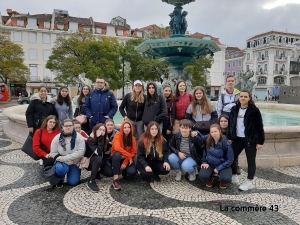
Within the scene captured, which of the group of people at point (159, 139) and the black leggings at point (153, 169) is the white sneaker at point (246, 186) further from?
the black leggings at point (153, 169)

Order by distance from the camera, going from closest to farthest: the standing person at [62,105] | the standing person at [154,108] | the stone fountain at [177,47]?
the standing person at [154,108]
the standing person at [62,105]
the stone fountain at [177,47]

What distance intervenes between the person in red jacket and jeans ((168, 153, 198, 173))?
2.20m

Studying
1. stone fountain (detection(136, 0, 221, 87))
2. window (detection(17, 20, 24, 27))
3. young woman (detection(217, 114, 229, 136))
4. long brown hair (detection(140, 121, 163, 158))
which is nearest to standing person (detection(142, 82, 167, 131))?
long brown hair (detection(140, 121, 163, 158))

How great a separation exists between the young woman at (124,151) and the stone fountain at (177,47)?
188 inches

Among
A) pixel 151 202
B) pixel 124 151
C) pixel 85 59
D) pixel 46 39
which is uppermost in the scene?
pixel 46 39

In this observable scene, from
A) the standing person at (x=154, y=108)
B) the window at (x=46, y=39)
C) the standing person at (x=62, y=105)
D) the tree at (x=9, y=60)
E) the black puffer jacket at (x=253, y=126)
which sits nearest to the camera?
the black puffer jacket at (x=253, y=126)

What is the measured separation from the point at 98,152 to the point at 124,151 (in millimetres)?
467

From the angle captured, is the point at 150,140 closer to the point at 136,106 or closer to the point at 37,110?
the point at 136,106

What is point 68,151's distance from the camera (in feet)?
15.2

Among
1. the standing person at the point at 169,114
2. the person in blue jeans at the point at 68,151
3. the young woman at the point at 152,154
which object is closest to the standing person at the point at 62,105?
the person in blue jeans at the point at 68,151

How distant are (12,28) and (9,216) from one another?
50825 millimetres

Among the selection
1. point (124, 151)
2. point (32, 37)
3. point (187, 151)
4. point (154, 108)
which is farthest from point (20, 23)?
point (187, 151)

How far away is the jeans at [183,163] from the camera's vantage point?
4820 millimetres

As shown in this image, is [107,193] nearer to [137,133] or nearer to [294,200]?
[137,133]
